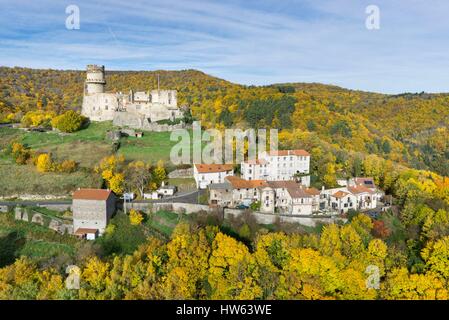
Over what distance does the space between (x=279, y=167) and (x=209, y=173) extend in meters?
7.30

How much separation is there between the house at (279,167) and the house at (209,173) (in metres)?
1.85

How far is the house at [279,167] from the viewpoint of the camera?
44.3 meters

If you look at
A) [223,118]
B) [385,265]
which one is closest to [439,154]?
[223,118]

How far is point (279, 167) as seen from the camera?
45188 millimetres

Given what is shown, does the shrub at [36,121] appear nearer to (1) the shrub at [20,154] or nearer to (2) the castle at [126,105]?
(2) the castle at [126,105]

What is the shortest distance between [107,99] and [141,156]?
17448mm

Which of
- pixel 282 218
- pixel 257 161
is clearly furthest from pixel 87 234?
pixel 257 161

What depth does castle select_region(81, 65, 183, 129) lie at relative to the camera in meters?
60.2

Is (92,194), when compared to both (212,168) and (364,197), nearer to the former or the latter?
(212,168)

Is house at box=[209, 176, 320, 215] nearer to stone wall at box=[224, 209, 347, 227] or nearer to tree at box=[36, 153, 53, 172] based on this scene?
stone wall at box=[224, 209, 347, 227]

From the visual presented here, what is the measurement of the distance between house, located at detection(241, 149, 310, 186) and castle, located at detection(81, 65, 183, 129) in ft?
68.2

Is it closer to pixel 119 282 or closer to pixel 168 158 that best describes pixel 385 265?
pixel 119 282

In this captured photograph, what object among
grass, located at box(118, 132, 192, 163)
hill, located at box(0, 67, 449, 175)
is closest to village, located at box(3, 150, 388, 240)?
grass, located at box(118, 132, 192, 163)

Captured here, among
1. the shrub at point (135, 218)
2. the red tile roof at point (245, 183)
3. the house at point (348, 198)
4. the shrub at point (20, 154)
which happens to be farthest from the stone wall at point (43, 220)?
the house at point (348, 198)
